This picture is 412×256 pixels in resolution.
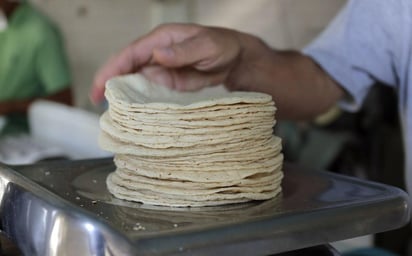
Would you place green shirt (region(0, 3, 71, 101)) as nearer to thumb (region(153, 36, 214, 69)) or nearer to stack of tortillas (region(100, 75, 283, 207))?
thumb (region(153, 36, 214, 69))

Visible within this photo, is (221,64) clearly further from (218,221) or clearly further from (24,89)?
(24,89)

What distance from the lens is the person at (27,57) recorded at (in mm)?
1599

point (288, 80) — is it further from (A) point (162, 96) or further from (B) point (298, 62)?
(A) point (162, 96)

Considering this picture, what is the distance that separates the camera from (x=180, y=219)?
1.53 feet

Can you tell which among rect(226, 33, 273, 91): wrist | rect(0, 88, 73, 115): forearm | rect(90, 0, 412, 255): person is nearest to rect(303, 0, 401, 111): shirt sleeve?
rect(90, 0, 412, 255): person

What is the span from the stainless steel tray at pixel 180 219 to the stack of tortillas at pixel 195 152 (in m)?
0.01

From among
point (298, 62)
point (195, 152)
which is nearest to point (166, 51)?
point (195, 152)

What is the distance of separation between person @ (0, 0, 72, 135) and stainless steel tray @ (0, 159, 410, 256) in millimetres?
1051

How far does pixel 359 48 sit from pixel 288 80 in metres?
0.09

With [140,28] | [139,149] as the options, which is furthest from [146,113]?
[140,28]

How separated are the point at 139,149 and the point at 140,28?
4.52 ft

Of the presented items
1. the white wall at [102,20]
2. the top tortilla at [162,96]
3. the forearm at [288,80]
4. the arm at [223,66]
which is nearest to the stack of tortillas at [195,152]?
the top tortilla at [162,96]

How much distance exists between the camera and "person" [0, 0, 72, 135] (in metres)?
1.60

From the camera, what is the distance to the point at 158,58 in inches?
24.6
